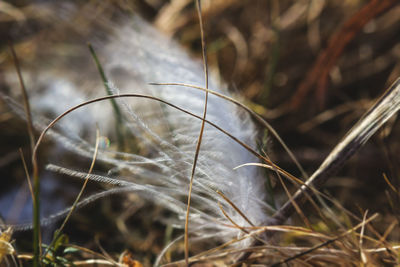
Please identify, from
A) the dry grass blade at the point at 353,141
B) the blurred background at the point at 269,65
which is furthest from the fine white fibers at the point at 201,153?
the blurred background at the point at 269,65

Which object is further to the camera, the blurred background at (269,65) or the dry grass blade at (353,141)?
the blurred background at (269,65)

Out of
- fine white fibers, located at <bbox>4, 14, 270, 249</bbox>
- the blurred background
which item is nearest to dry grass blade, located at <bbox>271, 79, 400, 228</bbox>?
fine white fibers, located at <bbox>4, 14, 270, 249</bbox>

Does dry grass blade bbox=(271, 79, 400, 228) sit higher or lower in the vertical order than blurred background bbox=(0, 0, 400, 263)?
lower

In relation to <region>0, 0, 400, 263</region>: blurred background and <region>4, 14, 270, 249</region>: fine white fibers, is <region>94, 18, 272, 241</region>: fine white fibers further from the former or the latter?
<region>0, 0, 400, 263</region>: blurred background

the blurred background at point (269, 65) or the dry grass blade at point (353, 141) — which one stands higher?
the blurred background at point (269, 65)

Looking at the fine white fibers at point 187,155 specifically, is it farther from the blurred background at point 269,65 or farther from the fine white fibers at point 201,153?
the blurred background at point 269,65

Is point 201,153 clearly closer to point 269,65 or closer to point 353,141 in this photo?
point 353,141

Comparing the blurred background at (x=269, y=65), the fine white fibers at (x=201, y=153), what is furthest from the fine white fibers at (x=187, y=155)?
the blurred background at (x=269, y=65)

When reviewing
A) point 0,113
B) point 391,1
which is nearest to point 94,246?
point 0,113
